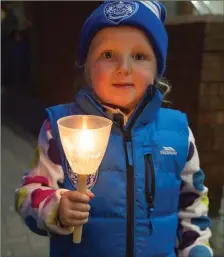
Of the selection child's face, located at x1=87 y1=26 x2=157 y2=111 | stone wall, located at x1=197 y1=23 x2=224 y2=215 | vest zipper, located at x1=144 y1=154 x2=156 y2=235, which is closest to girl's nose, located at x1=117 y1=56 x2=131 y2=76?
child's face, located at x1=87 y1=26 x2=157 y2=111

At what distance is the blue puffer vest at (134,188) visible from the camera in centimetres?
81

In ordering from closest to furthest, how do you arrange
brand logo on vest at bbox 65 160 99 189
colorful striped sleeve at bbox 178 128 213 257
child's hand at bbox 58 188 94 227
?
1. child's hand at bbox 58 188 94 227
2. brand logo on vest at bbox 65 160 99 189
3. colorful striped sleeve at bbox 178 128 213 257

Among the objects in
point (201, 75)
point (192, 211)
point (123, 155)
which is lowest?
point (192, 211)

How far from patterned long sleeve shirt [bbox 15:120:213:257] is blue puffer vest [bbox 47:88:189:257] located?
2 cm

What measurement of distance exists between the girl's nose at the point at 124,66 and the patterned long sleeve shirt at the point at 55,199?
19cm

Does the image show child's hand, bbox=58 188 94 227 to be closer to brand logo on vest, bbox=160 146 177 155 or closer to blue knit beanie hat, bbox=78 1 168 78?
brand logo on vest, bbox=160 146 177 155

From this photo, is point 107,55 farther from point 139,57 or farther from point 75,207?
point 75,207

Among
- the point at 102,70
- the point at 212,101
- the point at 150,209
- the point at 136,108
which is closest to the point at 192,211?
the point at 150,209

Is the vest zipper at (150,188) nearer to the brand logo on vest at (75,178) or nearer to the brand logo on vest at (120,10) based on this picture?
the brand logo on vest at (75,178)

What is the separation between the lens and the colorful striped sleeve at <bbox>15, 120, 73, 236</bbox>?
743mm

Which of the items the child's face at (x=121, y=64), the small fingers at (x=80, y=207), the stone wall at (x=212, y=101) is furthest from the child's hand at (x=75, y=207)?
the stone wall at (x=212, y=101)

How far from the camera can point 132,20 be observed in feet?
2.60

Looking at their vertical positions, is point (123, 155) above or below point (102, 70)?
below

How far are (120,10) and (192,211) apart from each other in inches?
17.2
